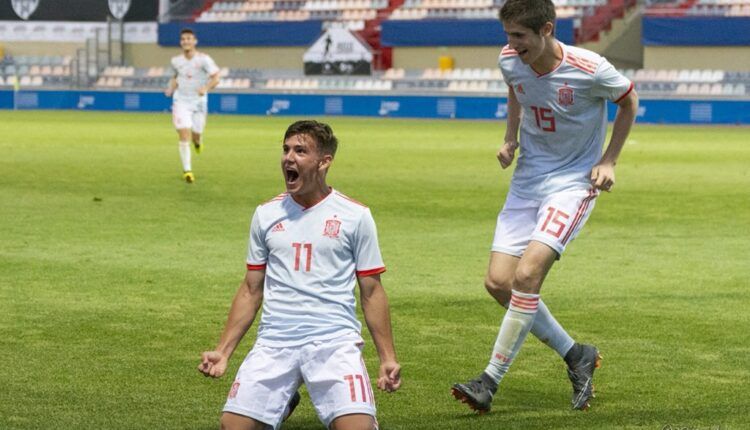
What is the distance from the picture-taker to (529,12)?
6.31 meters

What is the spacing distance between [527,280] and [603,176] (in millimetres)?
645

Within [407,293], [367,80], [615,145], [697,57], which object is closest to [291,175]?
[615,145]

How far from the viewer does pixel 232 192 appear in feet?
58.7

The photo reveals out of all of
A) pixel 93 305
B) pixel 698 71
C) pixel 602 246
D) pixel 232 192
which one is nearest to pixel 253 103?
pixel 698 71

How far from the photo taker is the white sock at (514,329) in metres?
6.41

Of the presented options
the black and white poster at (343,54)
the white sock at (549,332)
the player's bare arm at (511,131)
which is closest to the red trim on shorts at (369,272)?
the white sock at (549,332)

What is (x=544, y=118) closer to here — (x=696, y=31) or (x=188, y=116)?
(x=188, y=116)

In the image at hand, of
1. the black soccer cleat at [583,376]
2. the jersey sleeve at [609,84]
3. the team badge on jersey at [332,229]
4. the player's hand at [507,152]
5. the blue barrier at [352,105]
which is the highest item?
the jersey sleeve at [609,84]

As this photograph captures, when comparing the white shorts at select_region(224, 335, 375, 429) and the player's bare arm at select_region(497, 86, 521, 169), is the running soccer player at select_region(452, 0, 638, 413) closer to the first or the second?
the player's bare arm at select_region(497, 86, 521, 169)

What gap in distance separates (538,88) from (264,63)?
48.1 m

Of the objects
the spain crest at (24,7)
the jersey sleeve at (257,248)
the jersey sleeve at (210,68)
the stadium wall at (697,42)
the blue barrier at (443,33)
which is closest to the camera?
the jersey sleeve at (257,248)

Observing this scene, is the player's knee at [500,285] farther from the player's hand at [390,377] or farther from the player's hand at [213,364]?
the player's hand at [213,364]

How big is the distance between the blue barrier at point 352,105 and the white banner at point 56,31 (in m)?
6.56

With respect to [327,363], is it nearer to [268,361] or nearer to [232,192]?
[268,361]
